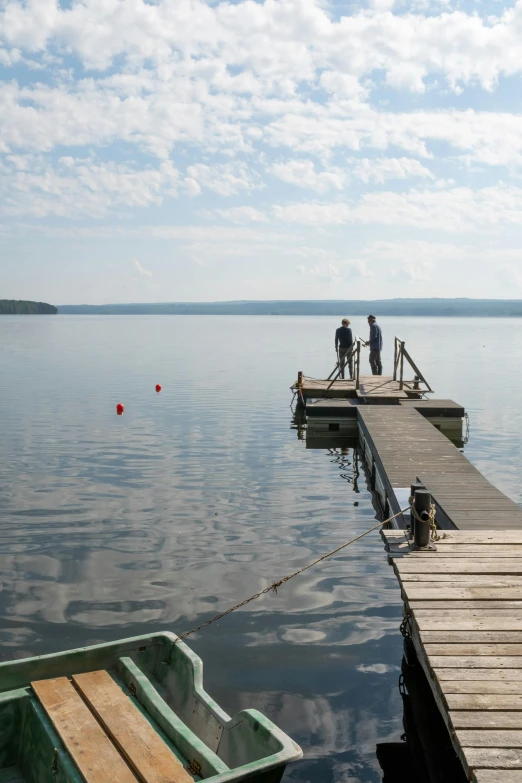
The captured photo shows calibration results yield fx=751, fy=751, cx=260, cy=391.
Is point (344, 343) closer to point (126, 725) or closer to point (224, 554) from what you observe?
point (224, 554)

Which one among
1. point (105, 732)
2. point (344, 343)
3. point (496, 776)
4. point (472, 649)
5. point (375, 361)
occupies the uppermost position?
point (344, 343)

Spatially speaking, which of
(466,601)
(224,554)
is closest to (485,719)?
(466,601)

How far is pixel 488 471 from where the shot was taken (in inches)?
743

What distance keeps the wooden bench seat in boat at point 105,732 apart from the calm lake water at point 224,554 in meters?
1.82

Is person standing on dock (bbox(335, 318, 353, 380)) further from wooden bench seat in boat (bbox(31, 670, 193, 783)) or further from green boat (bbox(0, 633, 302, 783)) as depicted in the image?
wooden bench seat in boat (bbox(31, 670, 193, 783))

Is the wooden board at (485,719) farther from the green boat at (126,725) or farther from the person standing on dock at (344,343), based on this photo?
the person standing on dock at (344,343)

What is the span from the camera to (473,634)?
642cm

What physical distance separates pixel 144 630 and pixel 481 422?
20436mm

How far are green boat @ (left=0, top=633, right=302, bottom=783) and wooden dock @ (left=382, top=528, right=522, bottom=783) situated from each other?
1.22 meters

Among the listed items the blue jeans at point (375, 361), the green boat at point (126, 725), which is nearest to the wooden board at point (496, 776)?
the green boat at point (126, 725)

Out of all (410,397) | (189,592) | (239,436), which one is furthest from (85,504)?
(410,397)

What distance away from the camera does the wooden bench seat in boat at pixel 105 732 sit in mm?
5008

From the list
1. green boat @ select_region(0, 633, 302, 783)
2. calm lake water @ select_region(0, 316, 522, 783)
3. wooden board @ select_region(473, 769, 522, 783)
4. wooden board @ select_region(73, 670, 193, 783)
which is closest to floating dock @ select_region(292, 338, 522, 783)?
wooden board @ select_region(473, 769, 522, 783)

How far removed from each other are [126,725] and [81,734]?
1.07ft
